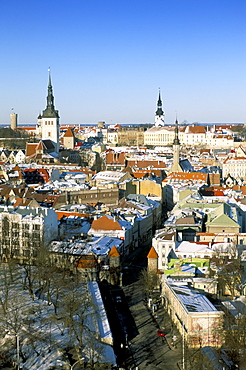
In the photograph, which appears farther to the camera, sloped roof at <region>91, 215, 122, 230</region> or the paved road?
sloped roof at <region>91, 215, 122, 230</region>

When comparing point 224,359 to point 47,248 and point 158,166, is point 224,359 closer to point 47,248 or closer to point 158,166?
point 47,248

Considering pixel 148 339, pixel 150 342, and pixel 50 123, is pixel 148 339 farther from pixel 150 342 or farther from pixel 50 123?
pixel 50 123

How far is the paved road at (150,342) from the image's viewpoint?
73.8 ft

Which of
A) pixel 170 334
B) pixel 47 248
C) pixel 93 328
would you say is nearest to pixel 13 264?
→ pixel 47 248

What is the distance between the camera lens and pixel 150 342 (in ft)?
80.0

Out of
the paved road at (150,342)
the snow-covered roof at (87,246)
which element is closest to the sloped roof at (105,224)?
the snow-covered roof at (87,246)

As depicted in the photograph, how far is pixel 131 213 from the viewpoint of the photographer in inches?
1658

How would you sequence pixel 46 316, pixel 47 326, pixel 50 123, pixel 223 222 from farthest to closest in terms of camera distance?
pixel 50 123, pixel 223 222, pixel 46 316, pixel 47 326

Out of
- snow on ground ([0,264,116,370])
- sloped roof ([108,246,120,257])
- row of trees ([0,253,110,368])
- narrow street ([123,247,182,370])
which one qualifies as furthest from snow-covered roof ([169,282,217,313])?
sloped roof ([108,246,120,257])

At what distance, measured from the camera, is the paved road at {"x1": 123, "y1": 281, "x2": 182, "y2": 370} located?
22484 mm

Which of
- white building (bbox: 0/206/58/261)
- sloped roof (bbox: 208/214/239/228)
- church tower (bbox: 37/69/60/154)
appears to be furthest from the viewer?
church tower (bbox: 37/69/60/154)

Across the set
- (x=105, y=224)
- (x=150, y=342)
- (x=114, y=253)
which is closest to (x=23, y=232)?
(x=105, y=224)

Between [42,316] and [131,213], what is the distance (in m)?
16.8

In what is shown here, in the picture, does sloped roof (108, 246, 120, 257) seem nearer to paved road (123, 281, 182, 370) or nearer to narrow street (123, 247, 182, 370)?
narrow street (123, 247, 182, 370)
